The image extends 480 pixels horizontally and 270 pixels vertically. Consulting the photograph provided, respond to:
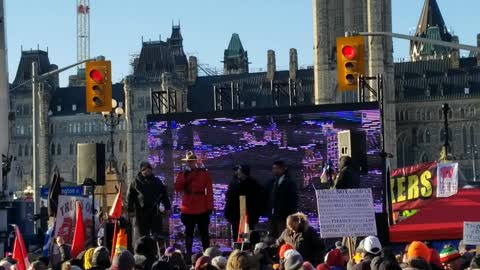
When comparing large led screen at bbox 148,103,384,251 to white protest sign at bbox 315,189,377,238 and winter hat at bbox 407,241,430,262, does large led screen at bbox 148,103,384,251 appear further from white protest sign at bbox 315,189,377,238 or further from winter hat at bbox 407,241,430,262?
winter hat at bbox 407,241,430,262

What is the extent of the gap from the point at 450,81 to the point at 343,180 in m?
109

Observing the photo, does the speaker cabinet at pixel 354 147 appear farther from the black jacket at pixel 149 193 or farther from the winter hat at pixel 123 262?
the winter hat at pixel 123 262

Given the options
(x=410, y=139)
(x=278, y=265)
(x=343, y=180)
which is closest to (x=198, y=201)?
(x=343, y=180)

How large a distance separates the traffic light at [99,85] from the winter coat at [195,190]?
9.63m

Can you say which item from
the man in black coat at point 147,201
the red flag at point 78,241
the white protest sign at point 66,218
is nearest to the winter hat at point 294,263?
the red flag at point 78,241

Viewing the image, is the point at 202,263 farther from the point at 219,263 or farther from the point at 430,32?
the point at 430,32

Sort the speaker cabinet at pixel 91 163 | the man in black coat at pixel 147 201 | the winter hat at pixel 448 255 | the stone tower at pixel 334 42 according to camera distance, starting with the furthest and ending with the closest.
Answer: the stone tower at pixel 334 42, the speaker cabinet at pixel 91 163, the man in black coat at pixel 147 201, the winter hat at pixel 448 255

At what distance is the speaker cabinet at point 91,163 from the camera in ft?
69.4

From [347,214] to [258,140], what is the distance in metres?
11.9

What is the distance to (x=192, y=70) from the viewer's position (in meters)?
133

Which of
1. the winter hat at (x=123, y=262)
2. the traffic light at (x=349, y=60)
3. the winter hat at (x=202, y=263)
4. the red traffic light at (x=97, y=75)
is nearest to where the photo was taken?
the winter hat at (x=123, y=262)

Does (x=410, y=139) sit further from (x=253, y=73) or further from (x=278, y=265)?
(x=278, y=265)

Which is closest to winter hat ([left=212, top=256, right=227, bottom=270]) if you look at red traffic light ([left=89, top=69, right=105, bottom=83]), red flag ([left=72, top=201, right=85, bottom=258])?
red flag ([left=72, top=201, right=85, bottom=258])

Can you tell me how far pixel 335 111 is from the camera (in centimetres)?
2719
